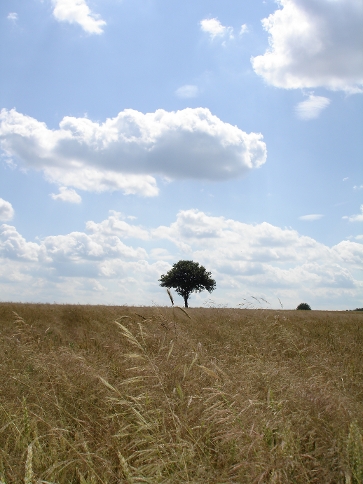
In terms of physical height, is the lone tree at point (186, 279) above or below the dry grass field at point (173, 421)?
above

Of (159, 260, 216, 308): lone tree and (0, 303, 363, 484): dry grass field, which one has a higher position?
(159, 260, 216, 308): lone tree

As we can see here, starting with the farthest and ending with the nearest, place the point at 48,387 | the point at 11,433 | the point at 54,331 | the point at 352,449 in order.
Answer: the point at 54,331
the point at 48,387
the point at 11,433
the point at 352,449

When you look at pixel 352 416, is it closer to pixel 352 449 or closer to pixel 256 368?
pixel 352 449

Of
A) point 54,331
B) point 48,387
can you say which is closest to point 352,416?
point 48,387

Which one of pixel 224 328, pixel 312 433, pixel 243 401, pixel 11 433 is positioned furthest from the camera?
pixel 224 328

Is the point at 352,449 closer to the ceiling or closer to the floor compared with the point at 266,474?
closer to the ceiling

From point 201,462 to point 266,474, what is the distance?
0.50 m

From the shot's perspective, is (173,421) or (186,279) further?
(186,279)

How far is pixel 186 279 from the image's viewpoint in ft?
189

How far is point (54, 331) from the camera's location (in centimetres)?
1442

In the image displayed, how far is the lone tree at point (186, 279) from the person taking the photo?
5728cm

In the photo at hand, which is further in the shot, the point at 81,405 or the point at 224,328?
the point at 224,328

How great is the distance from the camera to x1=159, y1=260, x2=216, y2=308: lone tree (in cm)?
5728

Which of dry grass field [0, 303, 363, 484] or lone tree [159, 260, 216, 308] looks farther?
lone tree [159, 260, 216, 308]
